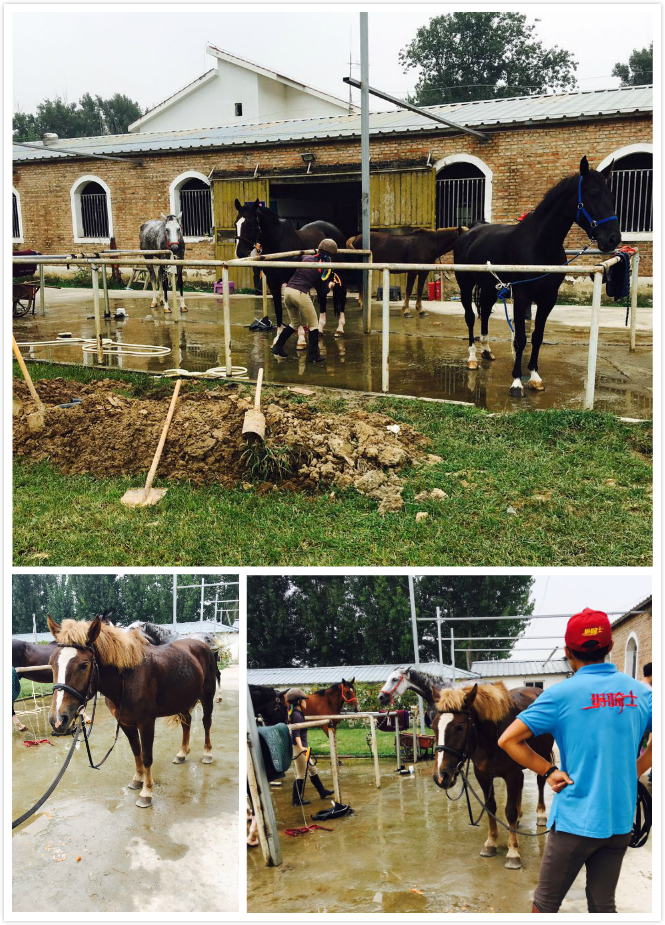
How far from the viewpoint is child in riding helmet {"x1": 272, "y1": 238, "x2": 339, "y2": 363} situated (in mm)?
9094

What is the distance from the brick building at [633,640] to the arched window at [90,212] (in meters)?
22.9

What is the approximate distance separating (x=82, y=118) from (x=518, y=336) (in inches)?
2536

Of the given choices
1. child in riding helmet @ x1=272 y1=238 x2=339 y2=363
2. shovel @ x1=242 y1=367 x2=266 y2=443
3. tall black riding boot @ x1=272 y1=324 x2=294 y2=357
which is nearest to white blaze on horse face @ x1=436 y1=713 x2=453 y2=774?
shovel @ x1=242 y1=367 x2=266 y2=443

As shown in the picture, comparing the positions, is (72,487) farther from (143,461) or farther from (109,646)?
(109,646)

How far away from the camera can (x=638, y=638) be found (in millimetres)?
3809

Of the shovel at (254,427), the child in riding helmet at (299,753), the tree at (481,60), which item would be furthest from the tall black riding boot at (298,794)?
the tree at (481,60)

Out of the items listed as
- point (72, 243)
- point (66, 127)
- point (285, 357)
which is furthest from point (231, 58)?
point (66, 127)

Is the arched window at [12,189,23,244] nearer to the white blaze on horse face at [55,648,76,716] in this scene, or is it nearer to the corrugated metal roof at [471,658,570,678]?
the white blaze on horse face at [55,648,76,716]

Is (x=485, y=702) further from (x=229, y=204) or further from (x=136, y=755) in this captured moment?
(x=229, y=204)

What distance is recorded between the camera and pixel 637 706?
125 inches

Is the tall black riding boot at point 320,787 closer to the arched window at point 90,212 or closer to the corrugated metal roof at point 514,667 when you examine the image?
the corrugated metal roof at point 514,667

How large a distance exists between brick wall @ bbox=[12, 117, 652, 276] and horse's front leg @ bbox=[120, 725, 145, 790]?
50.4 ft

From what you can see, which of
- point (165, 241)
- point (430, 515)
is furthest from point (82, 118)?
point (430, 515)

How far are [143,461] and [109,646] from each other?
2.69 m
